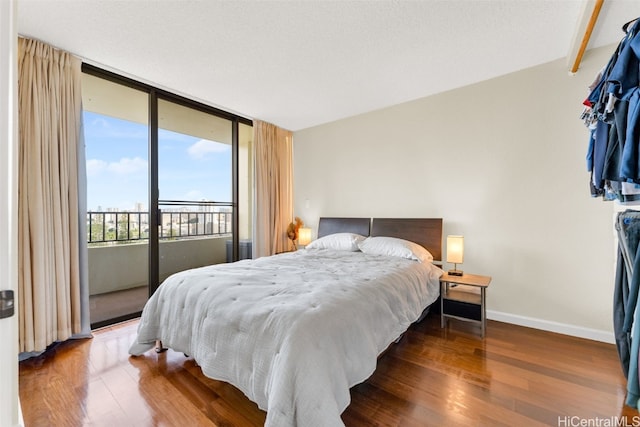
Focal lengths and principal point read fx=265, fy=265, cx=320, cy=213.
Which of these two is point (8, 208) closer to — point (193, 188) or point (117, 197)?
point (193, 188)

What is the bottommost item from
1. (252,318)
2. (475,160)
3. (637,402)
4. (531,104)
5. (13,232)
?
(637,402)

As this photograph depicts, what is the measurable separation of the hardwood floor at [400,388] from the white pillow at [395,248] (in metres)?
0.86

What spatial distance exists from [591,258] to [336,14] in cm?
307

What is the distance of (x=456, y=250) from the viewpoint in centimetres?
280

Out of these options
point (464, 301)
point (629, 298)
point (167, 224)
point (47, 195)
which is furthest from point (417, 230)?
point (47, 195)

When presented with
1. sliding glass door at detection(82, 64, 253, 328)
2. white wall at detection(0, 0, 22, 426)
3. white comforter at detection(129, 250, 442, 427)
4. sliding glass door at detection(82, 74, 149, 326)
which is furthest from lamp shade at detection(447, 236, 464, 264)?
sliding glass door at detection(82, 74, 149, 326)

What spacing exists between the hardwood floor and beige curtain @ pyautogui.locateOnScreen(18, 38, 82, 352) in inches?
12.3

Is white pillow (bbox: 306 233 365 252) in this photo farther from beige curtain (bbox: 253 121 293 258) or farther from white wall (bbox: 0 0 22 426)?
white wall (bbox: 0 0 22 426)

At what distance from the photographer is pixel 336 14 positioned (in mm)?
1979

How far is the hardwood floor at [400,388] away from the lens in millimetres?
1493

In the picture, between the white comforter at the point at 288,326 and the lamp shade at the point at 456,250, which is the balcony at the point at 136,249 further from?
the lamp shade at the point at 456,250

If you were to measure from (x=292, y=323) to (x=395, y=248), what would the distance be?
75.4 inches

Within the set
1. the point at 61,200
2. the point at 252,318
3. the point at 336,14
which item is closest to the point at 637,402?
the point at 252,318

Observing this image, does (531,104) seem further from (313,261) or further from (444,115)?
(313,261)
